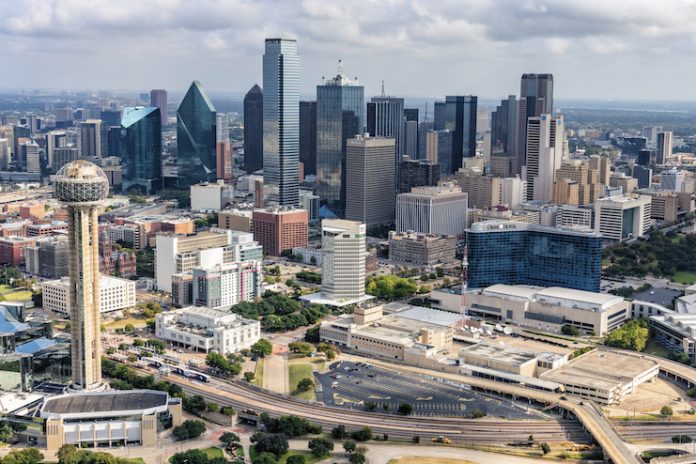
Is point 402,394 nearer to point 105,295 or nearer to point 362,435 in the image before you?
point 362,435

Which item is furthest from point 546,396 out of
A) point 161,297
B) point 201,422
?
point 161,297

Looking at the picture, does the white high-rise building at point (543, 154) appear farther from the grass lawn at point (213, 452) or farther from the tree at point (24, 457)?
the tree at point (24, 457)

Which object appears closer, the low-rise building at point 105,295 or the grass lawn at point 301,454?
the grass lawn at point 301,454

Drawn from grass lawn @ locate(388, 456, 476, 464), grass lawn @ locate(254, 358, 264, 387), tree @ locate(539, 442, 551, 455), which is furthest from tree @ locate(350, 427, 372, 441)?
grass lawn @ locate(254, 358, 264, 387)

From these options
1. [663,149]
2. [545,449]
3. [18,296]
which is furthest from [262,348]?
[663,149]

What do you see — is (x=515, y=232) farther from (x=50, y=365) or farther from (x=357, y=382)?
(x=50, y=365)

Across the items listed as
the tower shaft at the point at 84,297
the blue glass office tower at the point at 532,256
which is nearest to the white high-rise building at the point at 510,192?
the blue glass office tower at the point at 532,256
